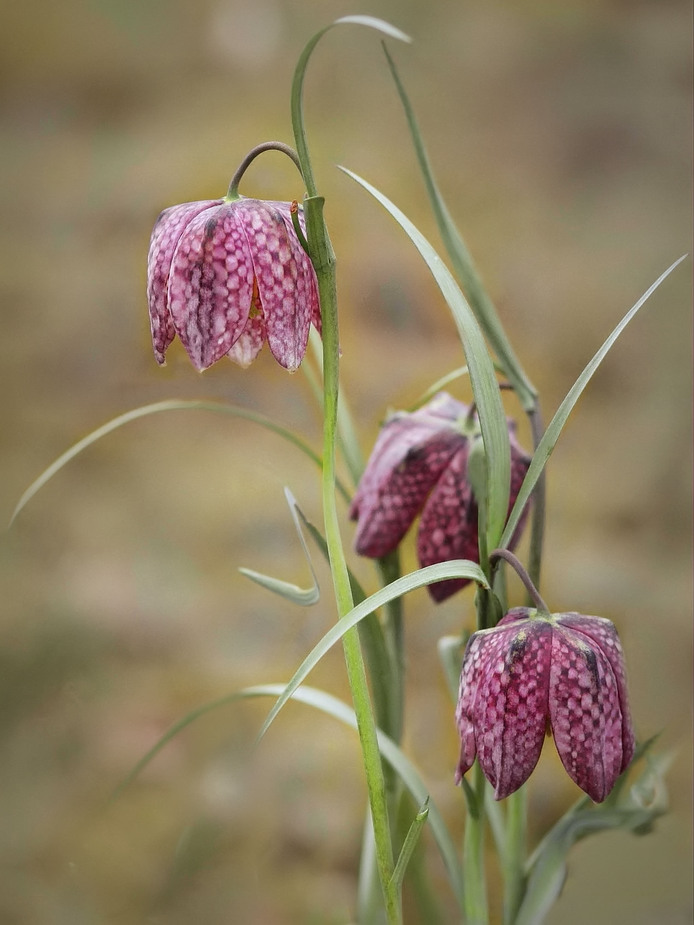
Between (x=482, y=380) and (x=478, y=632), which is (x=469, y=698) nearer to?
(x=478, y=632)

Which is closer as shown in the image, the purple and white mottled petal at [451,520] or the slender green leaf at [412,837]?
the slender green leaf at [412,837]

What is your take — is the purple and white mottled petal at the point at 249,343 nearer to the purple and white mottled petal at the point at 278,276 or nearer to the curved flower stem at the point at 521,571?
the purple and white mottled petal at the point at 278,276

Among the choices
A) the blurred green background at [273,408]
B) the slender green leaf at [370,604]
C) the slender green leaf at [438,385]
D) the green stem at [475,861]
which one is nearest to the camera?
the slender green leaf at [370,604]

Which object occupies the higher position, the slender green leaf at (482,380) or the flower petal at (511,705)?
the slender green leaf at (482,380)

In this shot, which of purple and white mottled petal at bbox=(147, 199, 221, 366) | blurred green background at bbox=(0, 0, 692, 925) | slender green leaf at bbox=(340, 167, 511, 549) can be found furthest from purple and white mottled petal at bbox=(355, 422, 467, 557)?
blurred green background at bbox=(0, 0, 692, 925)

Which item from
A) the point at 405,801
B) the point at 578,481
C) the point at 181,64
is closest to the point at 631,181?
the point at 578,481

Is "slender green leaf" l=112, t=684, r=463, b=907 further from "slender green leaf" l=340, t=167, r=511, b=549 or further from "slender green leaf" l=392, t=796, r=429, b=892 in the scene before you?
"slender green leaf" l=340, t=167, r=511, b=549

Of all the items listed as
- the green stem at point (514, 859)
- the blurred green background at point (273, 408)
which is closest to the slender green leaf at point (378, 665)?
the green stem at point (514, 859)

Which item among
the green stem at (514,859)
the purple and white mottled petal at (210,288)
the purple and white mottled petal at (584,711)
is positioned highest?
the purple and white mottled petal at (210,288)
